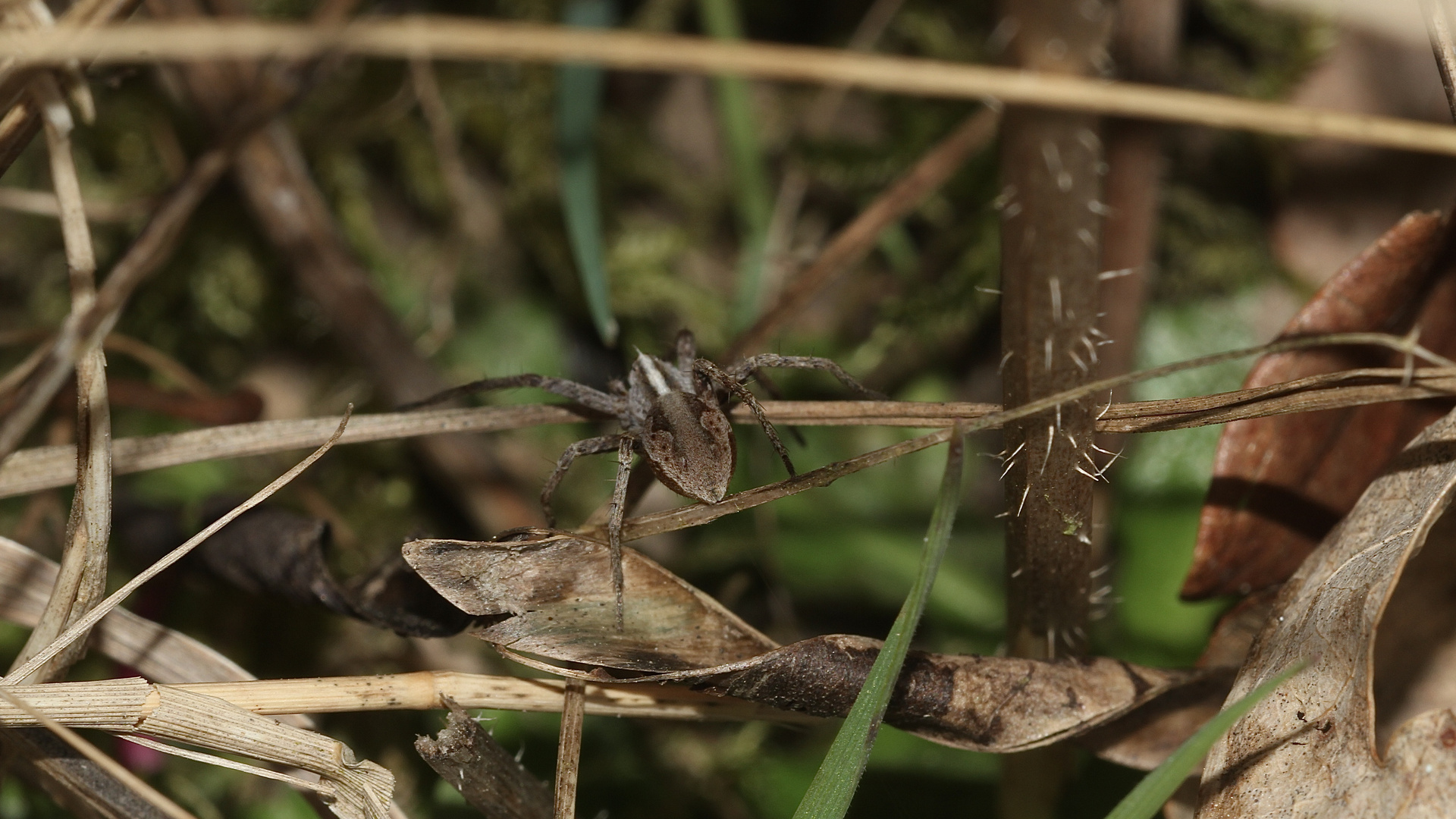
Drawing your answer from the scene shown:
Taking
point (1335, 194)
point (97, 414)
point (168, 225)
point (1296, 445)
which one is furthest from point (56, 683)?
point (1335, 194)

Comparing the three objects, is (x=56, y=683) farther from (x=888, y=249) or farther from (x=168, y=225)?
(x=888, y=249)

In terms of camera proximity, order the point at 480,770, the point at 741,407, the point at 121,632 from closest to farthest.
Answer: the point at 480,770 < the point at 121,632 < the point at 741,407

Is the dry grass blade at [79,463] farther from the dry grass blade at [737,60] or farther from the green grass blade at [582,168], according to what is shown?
the green grass blade at [582,168]

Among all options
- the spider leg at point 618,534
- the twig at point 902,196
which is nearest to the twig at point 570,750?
the spider leg at point 618,534

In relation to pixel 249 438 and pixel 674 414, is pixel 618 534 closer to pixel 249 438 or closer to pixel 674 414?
pixel 674 414

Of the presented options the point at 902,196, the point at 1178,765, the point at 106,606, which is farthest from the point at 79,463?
the point at 902,196

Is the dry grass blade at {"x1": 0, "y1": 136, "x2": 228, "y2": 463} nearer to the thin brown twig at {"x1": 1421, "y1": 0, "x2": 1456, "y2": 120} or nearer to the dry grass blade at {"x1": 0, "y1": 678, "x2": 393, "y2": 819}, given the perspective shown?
the dry grass blade at {"x1": 0, "y1": 678, "x2": 393, "y2": 819}

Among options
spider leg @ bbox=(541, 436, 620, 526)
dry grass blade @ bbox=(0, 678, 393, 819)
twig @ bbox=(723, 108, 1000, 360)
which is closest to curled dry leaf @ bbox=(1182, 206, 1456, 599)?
twig @ bbox=(723, 108, 1000, 360)
